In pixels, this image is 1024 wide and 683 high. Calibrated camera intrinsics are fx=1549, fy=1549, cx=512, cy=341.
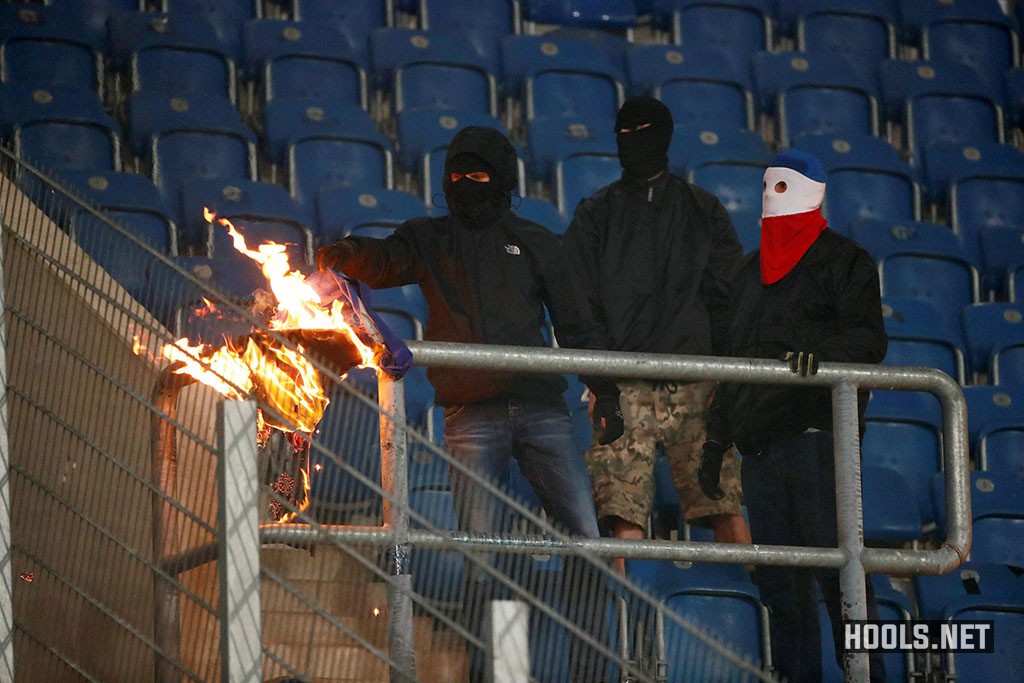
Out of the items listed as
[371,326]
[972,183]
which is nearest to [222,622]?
[371,326]

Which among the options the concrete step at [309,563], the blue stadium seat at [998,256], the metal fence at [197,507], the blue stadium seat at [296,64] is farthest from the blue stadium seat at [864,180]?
the concrete step at [309,563]

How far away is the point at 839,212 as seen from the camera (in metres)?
7.59

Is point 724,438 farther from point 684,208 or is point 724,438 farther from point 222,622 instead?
point 222,622

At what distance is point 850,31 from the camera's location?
8883 mm

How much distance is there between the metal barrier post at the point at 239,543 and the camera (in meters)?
3.34

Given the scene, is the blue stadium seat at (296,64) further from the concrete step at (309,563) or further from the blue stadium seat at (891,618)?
the blue stadium seat at (891,618)

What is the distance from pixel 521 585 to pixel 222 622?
2.79 ft

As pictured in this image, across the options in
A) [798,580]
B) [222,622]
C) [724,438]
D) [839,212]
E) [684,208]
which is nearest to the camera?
[222,622]

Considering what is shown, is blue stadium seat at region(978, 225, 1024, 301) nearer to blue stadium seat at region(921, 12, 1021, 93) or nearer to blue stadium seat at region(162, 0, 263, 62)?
blue stadium seat at region(921, 12, 1021, 93)

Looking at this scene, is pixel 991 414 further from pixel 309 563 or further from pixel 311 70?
pixel 311 70

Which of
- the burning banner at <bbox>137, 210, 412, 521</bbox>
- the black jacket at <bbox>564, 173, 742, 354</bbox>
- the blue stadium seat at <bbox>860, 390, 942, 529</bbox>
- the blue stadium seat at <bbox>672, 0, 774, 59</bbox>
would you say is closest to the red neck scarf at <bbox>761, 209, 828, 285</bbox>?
the black jacket at <bbox>564, 173, 742, 354</bbox>

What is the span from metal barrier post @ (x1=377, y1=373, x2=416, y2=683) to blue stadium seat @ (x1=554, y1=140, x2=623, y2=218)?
137 inches

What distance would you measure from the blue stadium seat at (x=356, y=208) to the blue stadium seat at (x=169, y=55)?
1.08 metres

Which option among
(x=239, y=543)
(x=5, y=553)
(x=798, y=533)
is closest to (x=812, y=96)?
(x=798, y=533)
